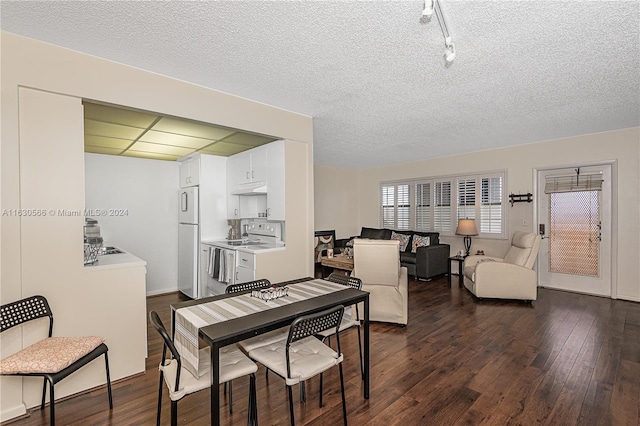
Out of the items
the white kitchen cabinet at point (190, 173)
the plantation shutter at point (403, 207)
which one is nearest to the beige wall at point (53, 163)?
the white kitchen cabinet at point (190, 173)

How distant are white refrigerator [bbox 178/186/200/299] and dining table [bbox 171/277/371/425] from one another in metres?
2.91

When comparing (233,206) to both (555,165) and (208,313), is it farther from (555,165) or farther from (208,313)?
(555,165)

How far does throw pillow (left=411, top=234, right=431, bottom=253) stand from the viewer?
6368mm

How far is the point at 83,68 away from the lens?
2.30 meters

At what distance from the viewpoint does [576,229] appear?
497 cm

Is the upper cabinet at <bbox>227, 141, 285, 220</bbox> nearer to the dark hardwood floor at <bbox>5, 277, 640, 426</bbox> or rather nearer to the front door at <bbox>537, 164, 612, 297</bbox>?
the dark hardwood floor at <bbox>5, 277, 640, 426</bbox>

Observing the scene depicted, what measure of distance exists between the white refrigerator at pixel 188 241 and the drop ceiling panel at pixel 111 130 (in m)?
1.27

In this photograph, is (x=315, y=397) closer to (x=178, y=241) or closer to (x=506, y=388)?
(x=506, y=388)

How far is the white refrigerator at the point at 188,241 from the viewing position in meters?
4.82

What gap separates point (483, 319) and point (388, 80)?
3.14m

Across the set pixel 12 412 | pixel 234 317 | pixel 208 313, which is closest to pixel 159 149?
pixel 12 412

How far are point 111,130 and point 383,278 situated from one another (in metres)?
3.70

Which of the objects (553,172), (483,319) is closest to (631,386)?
(483,319)

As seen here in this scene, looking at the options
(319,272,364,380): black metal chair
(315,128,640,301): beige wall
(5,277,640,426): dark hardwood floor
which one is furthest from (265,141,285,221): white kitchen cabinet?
(315,128,640,301): beige wall
